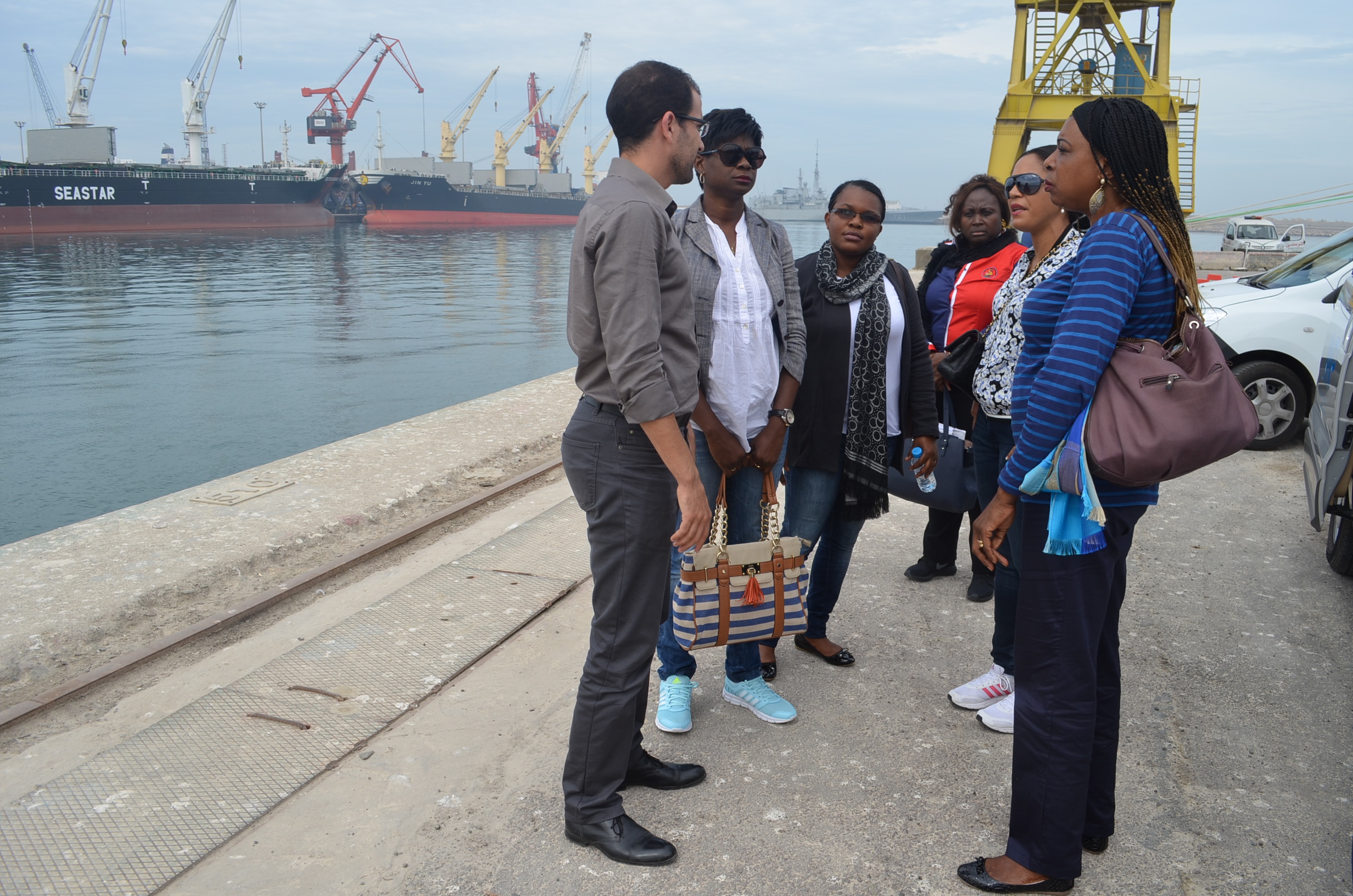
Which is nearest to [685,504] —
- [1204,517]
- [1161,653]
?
[1161,653]

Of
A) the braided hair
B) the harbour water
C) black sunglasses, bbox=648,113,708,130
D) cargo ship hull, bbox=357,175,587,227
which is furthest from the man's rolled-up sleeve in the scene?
cargo ship hull, bbox=357,175,587,227

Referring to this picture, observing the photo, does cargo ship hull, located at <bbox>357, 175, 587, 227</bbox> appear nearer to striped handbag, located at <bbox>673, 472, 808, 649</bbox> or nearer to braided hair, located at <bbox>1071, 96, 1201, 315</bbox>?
striped handbag, located at <bbox>673, 472, 808, 649</bbox>

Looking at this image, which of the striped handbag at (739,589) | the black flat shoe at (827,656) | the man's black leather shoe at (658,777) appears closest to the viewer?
the man's black leather shoe at (658,777)

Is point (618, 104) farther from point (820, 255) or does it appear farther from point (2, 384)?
point (2, 384)

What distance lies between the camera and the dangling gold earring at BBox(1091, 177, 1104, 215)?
206 centimetres

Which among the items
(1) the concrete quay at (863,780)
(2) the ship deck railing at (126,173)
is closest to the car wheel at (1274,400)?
(1) the concrete quay at (863,780)

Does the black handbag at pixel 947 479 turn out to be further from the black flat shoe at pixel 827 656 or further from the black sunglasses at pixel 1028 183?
the black sunglasses at pixel 1028 183

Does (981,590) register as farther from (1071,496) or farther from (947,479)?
(1071,496)

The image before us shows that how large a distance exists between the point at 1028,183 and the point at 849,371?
2.55ft

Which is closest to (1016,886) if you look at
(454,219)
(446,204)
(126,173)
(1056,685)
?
(1056,685)

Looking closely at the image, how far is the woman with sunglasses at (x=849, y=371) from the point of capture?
3.09 meters

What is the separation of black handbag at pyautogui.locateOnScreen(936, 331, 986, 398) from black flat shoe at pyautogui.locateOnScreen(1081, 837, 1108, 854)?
62.6 inches

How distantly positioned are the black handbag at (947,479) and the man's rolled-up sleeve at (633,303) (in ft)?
5.93

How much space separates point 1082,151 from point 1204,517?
3.65 m
